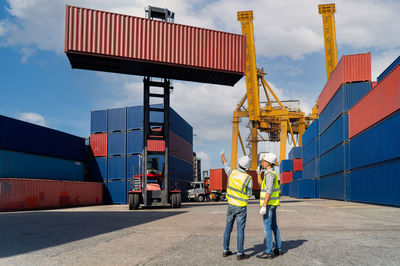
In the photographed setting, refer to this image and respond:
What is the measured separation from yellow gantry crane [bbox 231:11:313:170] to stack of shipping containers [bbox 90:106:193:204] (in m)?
15.6

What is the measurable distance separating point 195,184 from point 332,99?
50.2ft

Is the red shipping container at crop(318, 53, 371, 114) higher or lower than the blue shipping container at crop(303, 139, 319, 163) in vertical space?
higher

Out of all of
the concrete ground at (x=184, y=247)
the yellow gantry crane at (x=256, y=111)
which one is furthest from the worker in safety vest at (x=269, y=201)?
the yellow gantry crane at (x=256, y=111)

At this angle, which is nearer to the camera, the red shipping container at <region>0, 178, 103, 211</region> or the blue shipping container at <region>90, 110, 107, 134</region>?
the red shipping container at <region>0, 178, 103, 211</region>

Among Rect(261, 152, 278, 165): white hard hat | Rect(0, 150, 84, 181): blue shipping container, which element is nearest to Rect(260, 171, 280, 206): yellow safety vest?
Rect(261, 152, 278, 165): white hard hat

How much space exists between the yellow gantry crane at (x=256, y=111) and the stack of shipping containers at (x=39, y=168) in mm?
23473

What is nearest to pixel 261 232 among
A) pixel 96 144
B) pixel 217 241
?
pixel 217 241

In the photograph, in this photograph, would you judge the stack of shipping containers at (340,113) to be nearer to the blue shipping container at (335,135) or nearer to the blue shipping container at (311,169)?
the blue shipping container at (335,135)

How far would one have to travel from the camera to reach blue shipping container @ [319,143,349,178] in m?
28.3

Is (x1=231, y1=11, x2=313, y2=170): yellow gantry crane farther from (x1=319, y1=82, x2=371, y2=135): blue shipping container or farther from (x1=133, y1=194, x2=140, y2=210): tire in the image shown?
(x1=133, y1=194, x2=140, y2=210): tire

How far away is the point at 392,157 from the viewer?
19656 mm

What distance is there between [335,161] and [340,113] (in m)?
4.61

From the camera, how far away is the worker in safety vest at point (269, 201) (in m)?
6.20

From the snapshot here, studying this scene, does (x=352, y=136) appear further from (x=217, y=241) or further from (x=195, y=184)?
(x=217, y=241)
